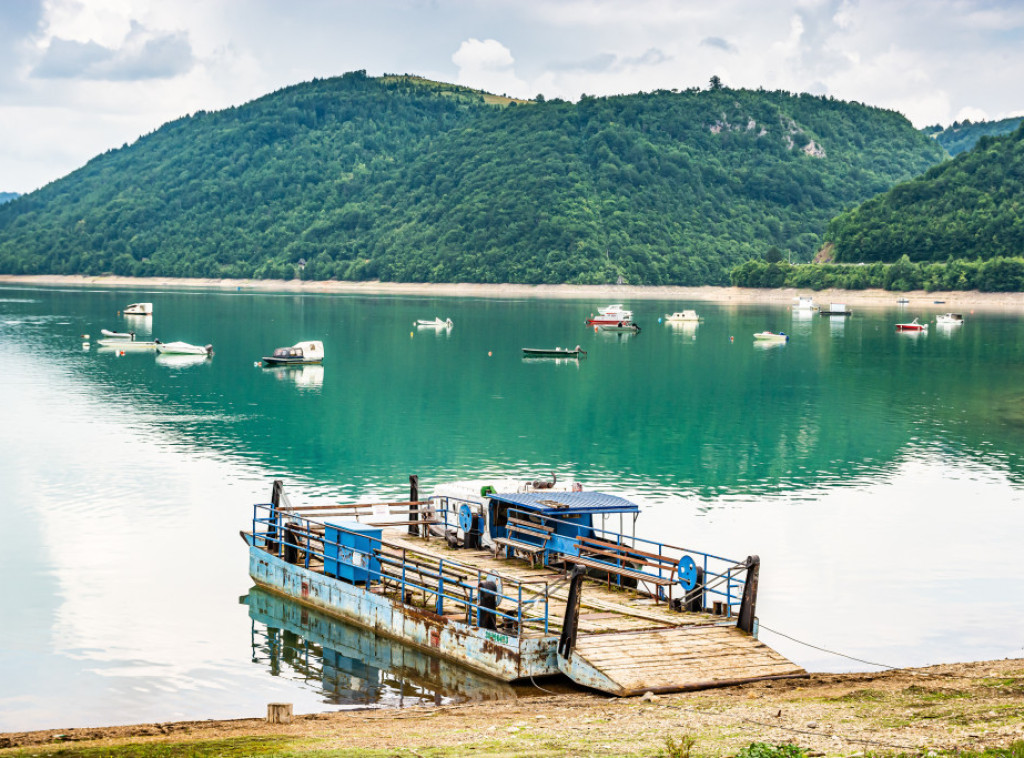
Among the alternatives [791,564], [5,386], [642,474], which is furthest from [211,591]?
[5,386]

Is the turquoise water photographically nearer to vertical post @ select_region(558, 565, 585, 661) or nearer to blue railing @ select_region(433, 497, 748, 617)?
blue railing @ select_region(433, 497, 748, 617)

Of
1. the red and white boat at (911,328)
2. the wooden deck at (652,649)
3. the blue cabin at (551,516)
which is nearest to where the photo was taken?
the wooden deck at (652,649)

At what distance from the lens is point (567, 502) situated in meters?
29.7

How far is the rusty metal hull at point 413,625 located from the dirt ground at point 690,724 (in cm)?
97

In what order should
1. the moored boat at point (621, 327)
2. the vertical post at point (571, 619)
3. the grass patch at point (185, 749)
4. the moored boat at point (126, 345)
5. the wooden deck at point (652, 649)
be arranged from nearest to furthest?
1. the grass patch at point (185, 749)
2. the wooden deck at point (652, 649)
3. the vertical post at point (571, 619)
4. the moored boat at point (126, 345)
5. the moored boat at point (621, 327)

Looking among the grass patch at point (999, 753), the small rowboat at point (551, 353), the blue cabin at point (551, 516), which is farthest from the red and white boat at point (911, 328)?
the grass patch at point (999, 753)

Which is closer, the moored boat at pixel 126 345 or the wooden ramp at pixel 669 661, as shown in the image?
the wooden ramp at pixel 669 661

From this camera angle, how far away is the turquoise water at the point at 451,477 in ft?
88.6

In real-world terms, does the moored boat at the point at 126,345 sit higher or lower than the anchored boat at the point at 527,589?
higher

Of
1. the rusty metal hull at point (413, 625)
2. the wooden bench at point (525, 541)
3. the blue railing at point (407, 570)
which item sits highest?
the wooden bench at point (525, 541)

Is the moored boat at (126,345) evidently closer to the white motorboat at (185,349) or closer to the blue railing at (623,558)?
the white motorboat at (185,349)

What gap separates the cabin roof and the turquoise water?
4.93 metres

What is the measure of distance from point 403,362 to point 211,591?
7187 centimetres

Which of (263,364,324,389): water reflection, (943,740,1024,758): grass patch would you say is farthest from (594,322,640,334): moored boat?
(943,740,1024,758): grass patch
